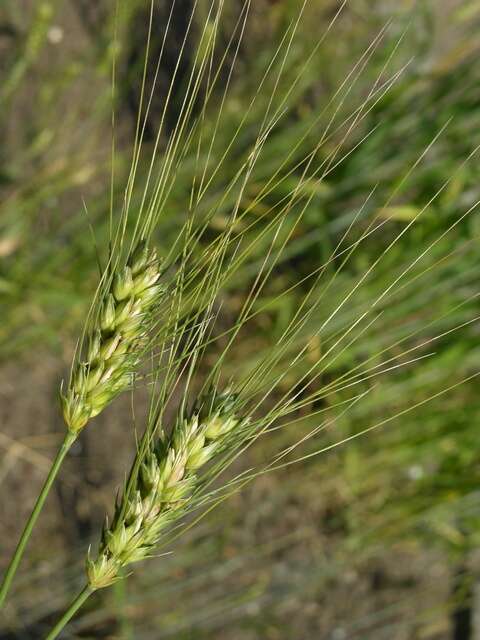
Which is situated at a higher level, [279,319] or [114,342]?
[114,342]

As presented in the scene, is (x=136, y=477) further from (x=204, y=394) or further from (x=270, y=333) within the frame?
(x=270, y=333)

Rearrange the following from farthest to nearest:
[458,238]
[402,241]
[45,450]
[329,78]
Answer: [45,450] < [329,78] < [402,241] < [458,238]

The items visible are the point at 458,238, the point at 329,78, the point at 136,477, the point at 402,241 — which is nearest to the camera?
the point at 136,477

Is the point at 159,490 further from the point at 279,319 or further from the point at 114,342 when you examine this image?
the point at 279,319

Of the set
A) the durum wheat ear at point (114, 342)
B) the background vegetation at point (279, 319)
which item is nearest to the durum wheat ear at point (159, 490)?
the durum wheat ear at point (114, 342)

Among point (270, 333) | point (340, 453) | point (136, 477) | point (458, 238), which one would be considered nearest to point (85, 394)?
point (136, 477)

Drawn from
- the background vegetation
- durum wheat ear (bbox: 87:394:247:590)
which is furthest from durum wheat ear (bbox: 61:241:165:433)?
the background vegetation

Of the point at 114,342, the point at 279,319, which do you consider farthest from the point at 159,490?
the point at 279,319
